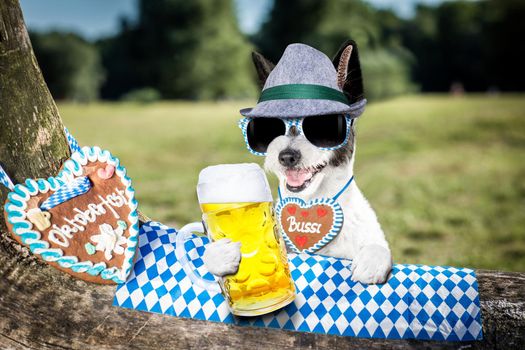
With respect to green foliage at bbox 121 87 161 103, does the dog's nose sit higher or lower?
lower

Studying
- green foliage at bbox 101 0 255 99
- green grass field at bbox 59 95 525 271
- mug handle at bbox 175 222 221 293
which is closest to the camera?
mug handle at bbox 175 222 221 293

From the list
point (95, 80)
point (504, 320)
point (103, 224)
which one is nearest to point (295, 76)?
point (103, 224)

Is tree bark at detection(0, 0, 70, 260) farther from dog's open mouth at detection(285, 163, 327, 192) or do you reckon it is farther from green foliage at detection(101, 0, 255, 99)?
green foliage at detection(101, 0, 255, 99)

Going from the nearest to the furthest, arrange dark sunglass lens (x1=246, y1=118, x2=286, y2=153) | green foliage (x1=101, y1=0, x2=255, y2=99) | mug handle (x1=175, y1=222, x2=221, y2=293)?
mug handle (x1=175, y1=222, x2=221, y2=293) < dark sunglass lens (x1=246, y1=118, x2=286, y2=153) < green foliage (x1=101, y1=0, x2=255, y2=99)

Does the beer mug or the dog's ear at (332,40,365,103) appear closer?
the beer mug

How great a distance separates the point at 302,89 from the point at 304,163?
29 cm

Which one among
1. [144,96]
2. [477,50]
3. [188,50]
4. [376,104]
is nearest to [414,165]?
[376,104]

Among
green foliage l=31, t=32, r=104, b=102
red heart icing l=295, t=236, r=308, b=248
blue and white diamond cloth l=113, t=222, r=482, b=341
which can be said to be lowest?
blue and white diamond cloth l=113, t=222, r=482, b=341

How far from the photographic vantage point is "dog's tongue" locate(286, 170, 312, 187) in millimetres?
1879

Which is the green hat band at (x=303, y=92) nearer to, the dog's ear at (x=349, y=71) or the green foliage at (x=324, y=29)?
the dog's ear at (x=349, y=71)

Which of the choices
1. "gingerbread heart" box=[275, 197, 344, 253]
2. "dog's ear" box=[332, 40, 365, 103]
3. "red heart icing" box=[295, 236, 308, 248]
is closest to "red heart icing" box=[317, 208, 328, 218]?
"gingerbread heart" box=[275, 197, 344, 253]

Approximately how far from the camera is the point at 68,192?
1620 millimetres

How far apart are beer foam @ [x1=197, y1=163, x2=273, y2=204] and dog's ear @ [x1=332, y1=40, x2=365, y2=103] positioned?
24.6 inches

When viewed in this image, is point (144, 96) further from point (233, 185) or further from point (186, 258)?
point (233, 185)
